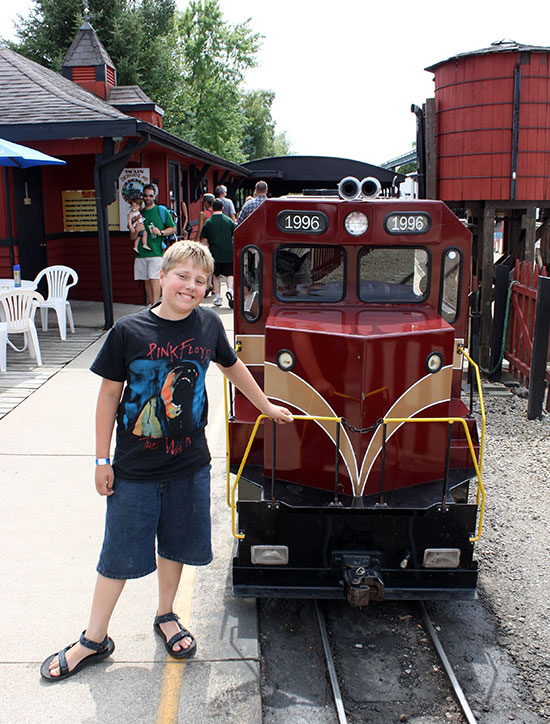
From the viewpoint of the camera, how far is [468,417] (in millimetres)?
4621

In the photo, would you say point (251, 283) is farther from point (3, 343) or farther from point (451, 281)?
point (3, 343)

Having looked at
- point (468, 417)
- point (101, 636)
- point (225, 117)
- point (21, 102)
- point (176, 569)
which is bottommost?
point (101, 636)

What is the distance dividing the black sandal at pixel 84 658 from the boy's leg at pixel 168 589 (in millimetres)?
299

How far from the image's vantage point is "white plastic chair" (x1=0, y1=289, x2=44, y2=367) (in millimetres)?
9008

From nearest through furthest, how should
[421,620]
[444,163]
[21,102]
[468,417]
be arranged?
[421,620] < [468,417] < [444,163] < [21,102]

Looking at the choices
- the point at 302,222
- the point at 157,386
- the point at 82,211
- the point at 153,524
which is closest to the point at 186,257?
the point at 157,386

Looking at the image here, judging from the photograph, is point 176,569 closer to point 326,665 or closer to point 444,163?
point 326,665

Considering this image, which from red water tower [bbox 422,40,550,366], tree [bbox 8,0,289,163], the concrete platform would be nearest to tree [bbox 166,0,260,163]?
tree [bbox 8,0,289,163]

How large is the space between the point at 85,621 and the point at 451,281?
10.2 feet

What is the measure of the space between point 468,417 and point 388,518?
44.7 inches

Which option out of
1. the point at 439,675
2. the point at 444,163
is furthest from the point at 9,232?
the point at 439,675

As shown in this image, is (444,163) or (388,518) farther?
(444,163)

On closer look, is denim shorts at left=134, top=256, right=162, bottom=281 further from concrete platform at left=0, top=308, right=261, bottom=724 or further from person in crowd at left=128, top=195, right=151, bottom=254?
concrete platform at left=0, top=308, right=261, bottom=724

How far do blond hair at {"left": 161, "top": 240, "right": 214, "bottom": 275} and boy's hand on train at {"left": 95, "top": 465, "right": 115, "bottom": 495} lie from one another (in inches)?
38.0
